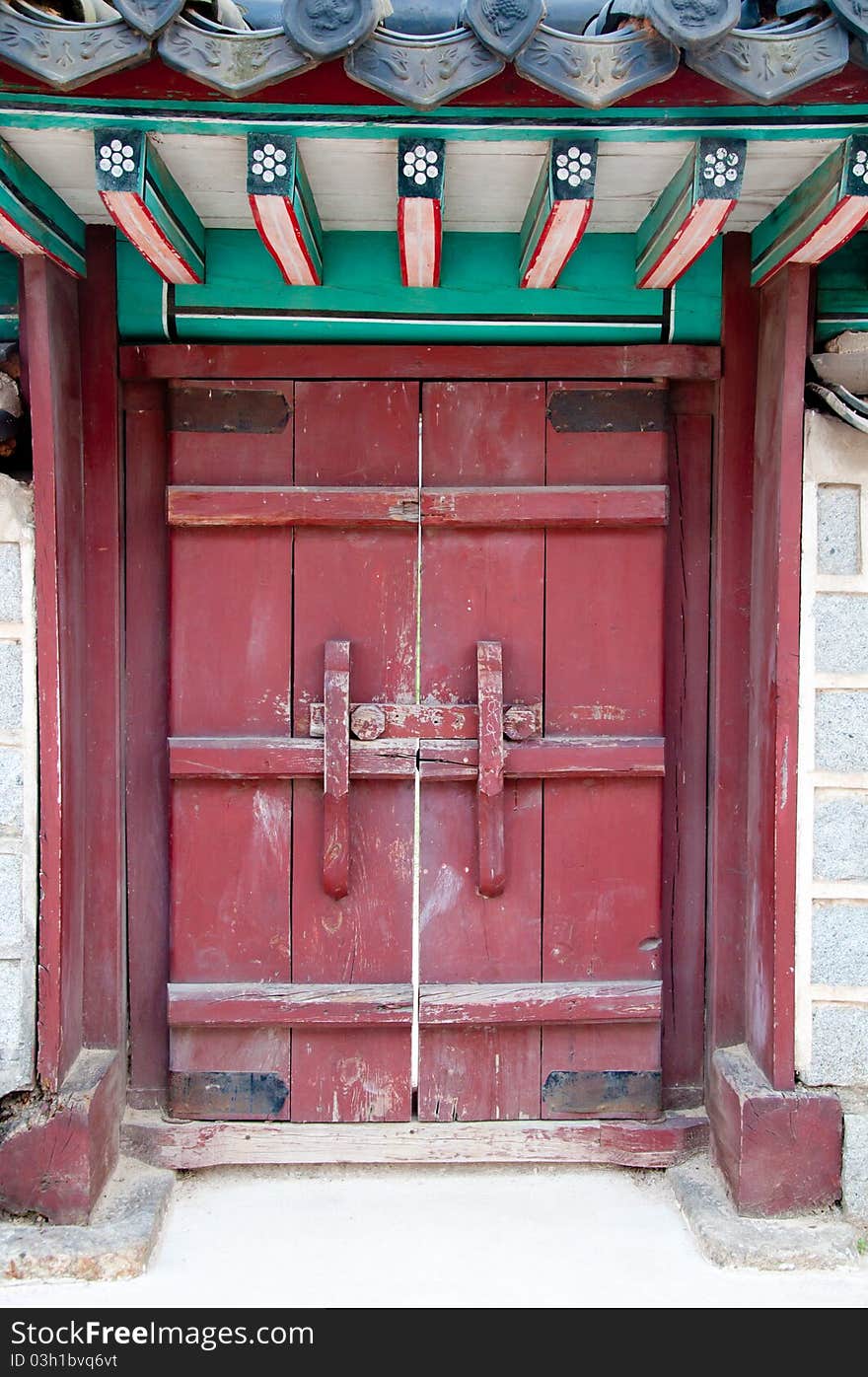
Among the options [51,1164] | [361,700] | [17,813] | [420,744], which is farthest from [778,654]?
[51,1164]

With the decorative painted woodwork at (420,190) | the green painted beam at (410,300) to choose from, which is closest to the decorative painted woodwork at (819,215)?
the green painted beam at (410,300)

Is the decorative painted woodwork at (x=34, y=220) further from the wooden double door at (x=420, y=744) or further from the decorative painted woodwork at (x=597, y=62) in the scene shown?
the decorative painted woodwork at (x=597, y=62)

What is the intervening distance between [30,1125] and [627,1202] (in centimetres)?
143

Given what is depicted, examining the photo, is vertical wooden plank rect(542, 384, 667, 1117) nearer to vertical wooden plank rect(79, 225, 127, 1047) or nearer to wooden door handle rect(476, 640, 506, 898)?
wooden door handle rect(476, 640, 506, 898)

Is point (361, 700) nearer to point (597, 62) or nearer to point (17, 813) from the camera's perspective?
point (17, 813)

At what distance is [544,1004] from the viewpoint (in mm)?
2529

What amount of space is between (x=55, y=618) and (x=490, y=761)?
3.54 feet

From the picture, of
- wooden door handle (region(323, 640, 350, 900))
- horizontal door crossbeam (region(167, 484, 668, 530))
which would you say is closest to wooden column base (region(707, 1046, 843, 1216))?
wooden door handle (region(323, 640, 350, 900))

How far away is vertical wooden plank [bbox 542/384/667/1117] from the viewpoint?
2529 mm

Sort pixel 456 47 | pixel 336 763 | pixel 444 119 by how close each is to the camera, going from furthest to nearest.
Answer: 1. pixel 336 763
2. pixel 444 119
3. pixel 456 47

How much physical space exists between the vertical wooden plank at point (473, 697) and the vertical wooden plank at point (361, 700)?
55mm

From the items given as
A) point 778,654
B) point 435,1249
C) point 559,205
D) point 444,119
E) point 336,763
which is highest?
point 444,119

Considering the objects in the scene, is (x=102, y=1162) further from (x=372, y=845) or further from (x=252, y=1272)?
(x=372, y=845)

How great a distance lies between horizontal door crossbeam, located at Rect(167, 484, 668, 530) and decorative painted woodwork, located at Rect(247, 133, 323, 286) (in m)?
0.50
